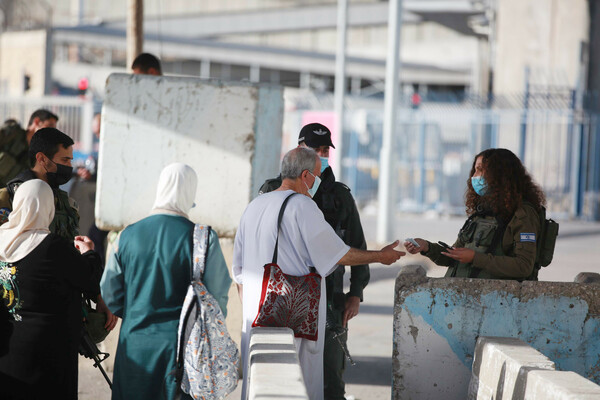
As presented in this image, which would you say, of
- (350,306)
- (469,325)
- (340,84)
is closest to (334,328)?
(350,306)

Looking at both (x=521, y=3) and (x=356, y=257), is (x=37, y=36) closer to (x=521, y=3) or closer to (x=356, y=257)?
(x=521, y=3)

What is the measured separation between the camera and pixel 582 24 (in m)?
23.8

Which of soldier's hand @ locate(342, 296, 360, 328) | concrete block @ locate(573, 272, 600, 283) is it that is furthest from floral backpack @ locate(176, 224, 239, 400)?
concrete block @ locate(573, 272, 600, 283)

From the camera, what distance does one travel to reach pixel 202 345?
427cm

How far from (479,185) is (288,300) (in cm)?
141

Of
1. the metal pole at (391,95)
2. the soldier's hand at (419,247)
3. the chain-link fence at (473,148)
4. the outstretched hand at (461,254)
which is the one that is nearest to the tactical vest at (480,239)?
the outstretched hand at (461,254)

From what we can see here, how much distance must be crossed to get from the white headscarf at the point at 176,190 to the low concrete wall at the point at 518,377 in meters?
1.75

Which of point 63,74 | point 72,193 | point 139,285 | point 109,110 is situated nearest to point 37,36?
point 63,74

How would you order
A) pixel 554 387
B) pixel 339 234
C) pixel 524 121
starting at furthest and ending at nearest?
pixel 524 121, pixel 339 234, pixel 554 387

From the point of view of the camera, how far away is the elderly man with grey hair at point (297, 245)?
4.44 metres

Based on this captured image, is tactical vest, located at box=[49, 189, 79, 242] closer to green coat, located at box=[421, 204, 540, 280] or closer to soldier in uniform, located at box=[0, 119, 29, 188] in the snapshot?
soldier in uniform, located at box=[0, 119, 29, 188]

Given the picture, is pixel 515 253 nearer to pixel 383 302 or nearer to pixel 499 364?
pixel 499 364

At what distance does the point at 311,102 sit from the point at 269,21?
98.0 ft

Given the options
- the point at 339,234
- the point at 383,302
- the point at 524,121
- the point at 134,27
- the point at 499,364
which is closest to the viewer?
the point at 499,364
